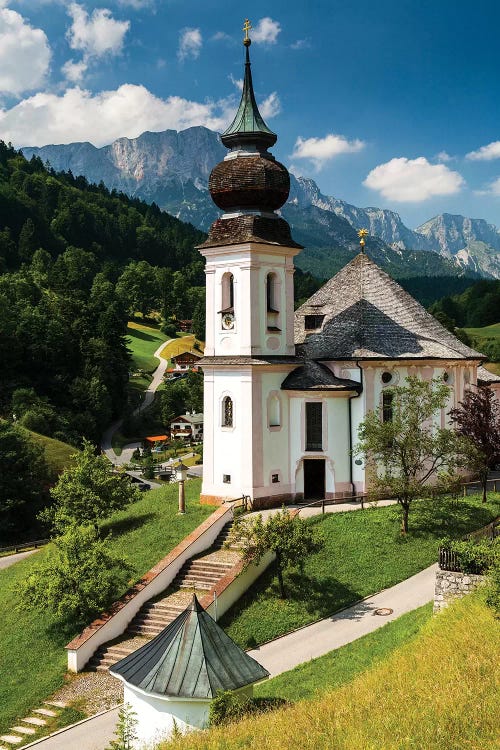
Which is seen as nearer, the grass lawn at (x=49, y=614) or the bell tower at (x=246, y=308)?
the grass lawn at (x=49, y=614)

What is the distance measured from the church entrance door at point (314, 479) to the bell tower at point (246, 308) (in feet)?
4.68

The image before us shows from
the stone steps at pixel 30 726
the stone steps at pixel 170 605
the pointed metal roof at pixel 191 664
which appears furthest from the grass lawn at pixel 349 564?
the pointed metal roof at pixel 191 664

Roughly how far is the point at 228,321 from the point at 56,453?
112 ft

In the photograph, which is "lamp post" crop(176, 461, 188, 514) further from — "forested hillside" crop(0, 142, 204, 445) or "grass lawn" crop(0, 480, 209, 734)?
"forested hillside" crop(0, 142, 204, 445)

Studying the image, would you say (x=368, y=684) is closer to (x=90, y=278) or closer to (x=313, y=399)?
(x=313, y=399)

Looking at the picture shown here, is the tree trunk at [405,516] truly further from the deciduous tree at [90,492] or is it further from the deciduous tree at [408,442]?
the deciduous tree at [90,492]

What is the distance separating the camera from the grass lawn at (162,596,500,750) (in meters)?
11.4

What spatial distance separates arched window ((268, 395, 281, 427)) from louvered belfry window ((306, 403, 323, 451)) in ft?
4.13

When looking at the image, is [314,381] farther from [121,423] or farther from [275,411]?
[121,423]

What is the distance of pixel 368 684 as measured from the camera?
1509 centimetres

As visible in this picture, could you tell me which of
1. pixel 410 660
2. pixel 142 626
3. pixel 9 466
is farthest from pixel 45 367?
pixel 410 660

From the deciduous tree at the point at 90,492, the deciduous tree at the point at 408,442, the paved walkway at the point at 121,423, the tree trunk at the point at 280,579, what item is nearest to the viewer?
the tree trunk at the point at 280,579

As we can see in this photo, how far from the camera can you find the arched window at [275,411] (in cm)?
3262

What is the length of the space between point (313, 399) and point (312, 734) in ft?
70.7
